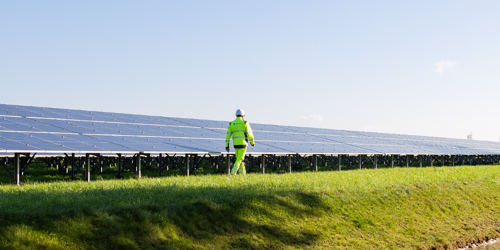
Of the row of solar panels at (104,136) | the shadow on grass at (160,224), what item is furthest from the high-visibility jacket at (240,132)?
the shadow on grass at (160,224)

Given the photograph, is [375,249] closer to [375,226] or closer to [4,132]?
[375,226]

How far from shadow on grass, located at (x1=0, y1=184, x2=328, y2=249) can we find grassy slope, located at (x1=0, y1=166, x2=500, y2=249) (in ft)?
0.07

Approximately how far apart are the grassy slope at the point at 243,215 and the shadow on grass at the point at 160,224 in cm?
2

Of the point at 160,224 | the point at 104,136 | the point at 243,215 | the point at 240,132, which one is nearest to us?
the point at 160,224

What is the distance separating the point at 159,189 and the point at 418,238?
7579 mm

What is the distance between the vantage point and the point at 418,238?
13.3 metres

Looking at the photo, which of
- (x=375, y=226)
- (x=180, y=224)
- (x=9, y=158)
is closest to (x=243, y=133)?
(x=375, y=226)

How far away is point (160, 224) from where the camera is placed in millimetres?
10312

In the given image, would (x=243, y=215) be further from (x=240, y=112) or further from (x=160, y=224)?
(x=240, y=112)

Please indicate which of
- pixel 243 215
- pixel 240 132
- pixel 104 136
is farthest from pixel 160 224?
pixel 104 136

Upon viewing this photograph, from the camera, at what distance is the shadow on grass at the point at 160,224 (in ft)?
29.6

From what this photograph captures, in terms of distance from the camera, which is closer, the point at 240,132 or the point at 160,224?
the point at 160,224

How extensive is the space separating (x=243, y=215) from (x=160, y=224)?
90.3 inches

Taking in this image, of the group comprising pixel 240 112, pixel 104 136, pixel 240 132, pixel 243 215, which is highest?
pixel 240 112
